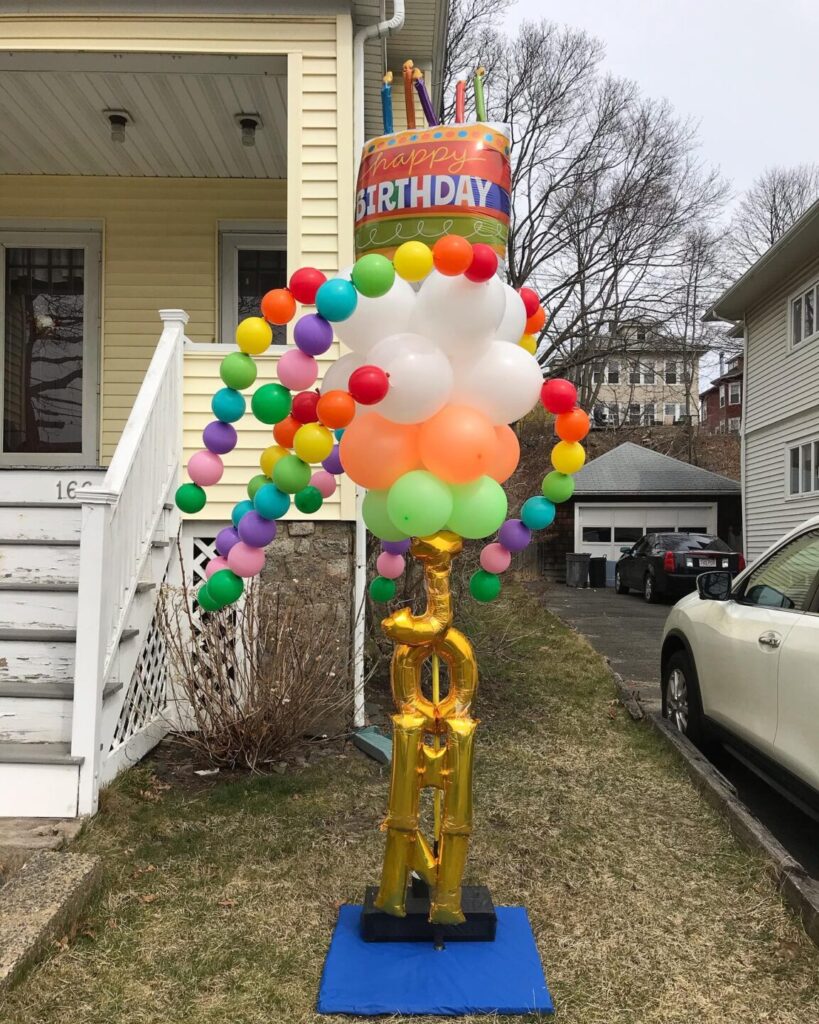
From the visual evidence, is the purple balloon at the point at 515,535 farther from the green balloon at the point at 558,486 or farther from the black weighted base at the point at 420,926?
the black weighted base at the point at 420,926

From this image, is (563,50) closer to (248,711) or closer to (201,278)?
(201,278)

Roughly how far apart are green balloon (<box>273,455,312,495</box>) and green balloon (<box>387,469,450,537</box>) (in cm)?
28

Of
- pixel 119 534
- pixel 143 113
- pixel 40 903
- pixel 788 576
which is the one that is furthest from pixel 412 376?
pixel 143 113

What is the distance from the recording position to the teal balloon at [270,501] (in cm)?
259

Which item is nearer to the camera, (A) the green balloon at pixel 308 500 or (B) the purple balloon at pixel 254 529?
(B) the purple balloon at pixel 254 529

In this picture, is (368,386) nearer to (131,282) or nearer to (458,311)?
(458,311)

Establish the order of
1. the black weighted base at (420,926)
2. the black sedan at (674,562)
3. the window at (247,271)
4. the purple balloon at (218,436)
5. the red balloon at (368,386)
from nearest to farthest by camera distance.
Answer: the red balloon at (368,386) < the purple balloon at (218,436) < the black weighted base at (420,926) < the window at (247,271) < the black sedan at (674,562)

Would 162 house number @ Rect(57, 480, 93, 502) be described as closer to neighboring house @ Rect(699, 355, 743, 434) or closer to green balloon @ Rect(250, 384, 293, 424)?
green balloon @ Rect(250, 384, 293, 424)

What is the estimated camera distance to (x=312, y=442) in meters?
2.48

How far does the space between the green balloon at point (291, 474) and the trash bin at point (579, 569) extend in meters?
18.8

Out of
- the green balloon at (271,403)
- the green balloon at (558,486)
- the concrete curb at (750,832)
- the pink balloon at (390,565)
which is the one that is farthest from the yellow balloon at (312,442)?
the concrete curb at (750,832)

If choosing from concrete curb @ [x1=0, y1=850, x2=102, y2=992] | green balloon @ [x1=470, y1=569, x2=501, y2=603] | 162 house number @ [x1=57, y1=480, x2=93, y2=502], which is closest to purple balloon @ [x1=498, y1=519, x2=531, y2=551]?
green balloon @ [x1=470, y1=569, x2=501, y2=603]

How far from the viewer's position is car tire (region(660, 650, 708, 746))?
493cm

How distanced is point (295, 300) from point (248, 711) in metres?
2.69
